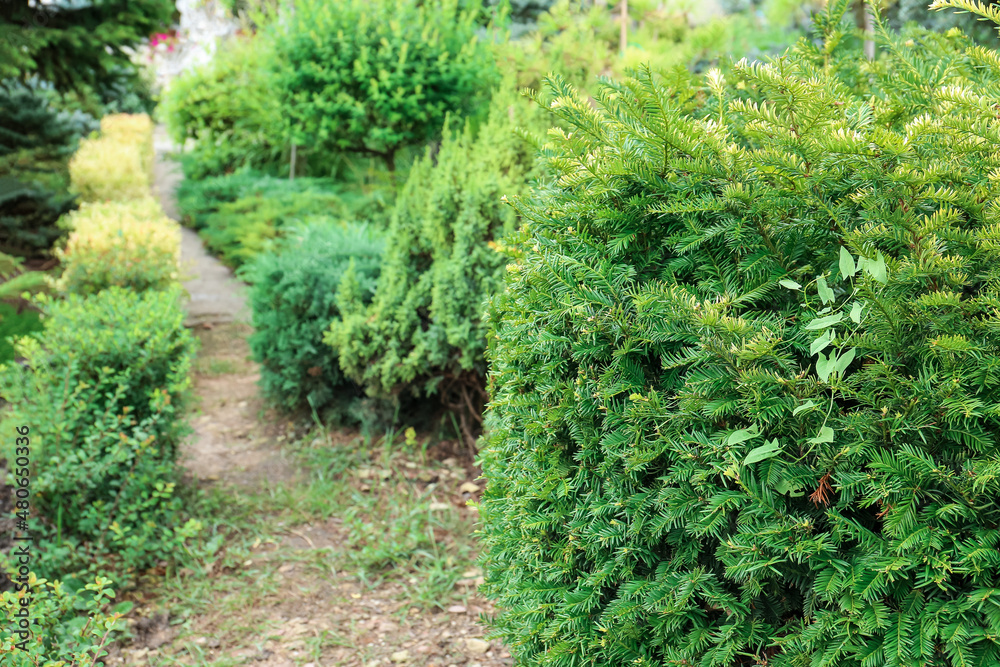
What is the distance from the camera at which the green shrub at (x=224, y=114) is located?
1023cm

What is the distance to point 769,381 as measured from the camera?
4.07 ft

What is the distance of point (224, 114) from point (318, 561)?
29.6 ft

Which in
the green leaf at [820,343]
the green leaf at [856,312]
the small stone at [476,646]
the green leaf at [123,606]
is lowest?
the small stone at [476,646]

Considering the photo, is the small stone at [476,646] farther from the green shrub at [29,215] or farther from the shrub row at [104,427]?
the green shrub at [29,215]

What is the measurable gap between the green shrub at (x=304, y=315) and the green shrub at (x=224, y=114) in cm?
583

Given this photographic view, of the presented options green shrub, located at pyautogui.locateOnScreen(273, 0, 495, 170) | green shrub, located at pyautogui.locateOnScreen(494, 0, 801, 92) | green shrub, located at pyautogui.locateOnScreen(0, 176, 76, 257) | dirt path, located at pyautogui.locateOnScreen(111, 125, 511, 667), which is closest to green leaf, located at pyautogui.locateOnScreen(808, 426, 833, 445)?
dirt path, located at pyautogui.locateOnScreen(111, 125, 511, 667)

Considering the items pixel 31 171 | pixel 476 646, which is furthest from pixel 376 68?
pixel 476 646

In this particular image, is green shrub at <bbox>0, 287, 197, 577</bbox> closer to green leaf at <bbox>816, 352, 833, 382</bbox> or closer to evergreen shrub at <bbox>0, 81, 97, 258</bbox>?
green leaf at <bbox>816, 352, 833, 382</bbox>

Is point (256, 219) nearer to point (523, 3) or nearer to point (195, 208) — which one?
point (195, 208)

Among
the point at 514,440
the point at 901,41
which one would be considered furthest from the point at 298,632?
the point at 901,41

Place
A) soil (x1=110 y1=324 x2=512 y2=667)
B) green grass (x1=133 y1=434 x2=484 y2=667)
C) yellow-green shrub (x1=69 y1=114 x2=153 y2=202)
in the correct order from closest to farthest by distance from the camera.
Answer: soil (x1=110 y1=324 x2=512 y2=667) → green grass (x1=133 y1=434 x2=484 y2=667) → yellow-green shrub (x1=69 y1=114 x2=153 y2=202)

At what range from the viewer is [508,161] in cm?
393

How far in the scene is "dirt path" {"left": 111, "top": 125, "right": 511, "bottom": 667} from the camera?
8.73ft

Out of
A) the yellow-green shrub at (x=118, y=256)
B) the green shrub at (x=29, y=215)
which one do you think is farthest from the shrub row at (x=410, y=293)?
the green shrub at (x=29, y=215)
